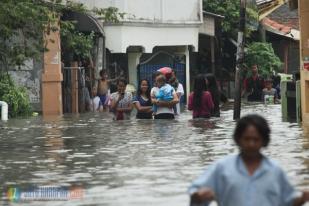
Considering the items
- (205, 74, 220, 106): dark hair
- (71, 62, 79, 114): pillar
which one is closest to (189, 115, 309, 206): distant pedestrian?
(205, 74, 220, 106): dark hair

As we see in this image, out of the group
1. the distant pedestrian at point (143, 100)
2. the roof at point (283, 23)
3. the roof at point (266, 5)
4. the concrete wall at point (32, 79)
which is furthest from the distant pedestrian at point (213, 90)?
the roof at point (283, 23)

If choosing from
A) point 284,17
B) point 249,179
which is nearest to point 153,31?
point 284,17

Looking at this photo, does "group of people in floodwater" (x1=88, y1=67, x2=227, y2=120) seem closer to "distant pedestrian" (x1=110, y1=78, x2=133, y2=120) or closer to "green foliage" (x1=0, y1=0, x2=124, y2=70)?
"distant pedestrian" (x1=110, y1=78, x2=133, y2=120)

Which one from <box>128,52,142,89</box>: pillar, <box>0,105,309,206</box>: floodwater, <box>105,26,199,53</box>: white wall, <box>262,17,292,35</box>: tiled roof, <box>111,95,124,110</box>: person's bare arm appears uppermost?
<box>262,17,292,35</box>: tiled roof

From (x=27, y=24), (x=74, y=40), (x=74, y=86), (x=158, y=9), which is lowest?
(x=74, y=86)

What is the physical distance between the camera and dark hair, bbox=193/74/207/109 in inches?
784

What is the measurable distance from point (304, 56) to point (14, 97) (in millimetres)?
9243

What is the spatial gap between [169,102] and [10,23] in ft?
12.6

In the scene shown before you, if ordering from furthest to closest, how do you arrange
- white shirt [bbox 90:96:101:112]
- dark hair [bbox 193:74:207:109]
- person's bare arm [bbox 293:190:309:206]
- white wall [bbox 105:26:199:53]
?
white wall [bbox 105:26:199:53] → white shirt [bbox 90:96:101:112] → dark hair [bbox 193:74:207:109] → person's bare arm [bbox 293:190:309:206]

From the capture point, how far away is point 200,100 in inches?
808

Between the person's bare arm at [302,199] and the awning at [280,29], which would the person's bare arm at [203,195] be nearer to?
the person's bare arm at [302,199]

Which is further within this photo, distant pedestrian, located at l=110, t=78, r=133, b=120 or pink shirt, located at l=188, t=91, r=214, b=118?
pink shirt, located at l=188, t=91, r=214, b=118

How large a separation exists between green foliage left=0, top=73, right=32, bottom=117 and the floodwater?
231 inches

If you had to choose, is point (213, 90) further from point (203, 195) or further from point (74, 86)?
point (203, 195)
